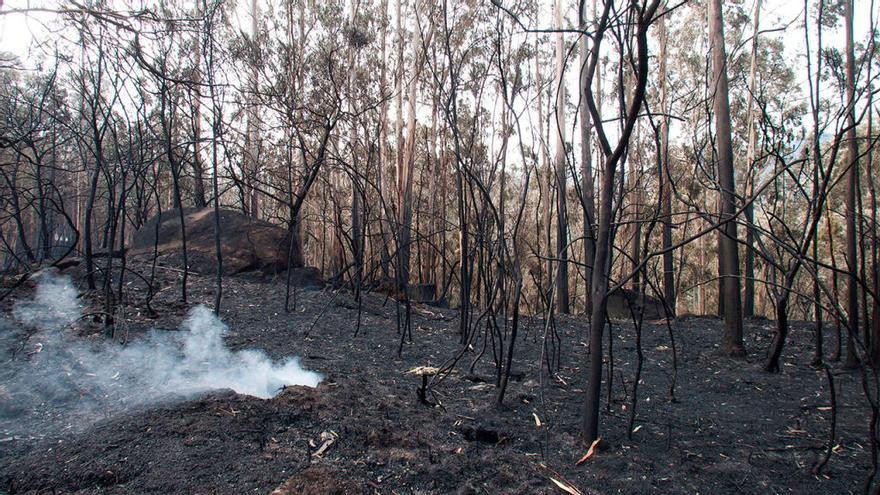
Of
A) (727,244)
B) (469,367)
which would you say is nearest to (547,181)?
(727,244)

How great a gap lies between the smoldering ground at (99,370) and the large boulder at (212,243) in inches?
105

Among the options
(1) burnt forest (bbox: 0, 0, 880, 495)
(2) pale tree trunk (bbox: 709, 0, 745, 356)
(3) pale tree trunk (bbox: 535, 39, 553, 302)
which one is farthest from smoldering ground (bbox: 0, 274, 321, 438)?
(2) pale tree trunk (bbox: 709, 0, 745, 356)

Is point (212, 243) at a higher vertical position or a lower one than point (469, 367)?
higher

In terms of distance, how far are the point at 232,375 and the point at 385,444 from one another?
5.21 feet

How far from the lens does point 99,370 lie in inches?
126

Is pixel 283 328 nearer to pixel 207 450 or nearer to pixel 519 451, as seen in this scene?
pixel 207 450

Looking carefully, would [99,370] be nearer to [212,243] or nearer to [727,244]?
[212,243]

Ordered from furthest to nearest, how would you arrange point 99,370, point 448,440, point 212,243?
point 212,243, point 99,370, point 448,440

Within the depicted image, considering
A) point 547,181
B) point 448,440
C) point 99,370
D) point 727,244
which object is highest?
point 547,181

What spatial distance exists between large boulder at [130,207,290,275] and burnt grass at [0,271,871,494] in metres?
3.15

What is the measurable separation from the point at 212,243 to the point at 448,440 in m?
6.16

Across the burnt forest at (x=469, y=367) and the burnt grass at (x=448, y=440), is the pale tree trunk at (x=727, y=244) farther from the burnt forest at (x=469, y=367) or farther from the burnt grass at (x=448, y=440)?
the burnt grass at (x=448, y=440)

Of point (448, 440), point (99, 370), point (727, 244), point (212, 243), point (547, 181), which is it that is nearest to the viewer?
point (448, 440)

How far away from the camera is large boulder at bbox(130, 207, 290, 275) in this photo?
24.0 feet
